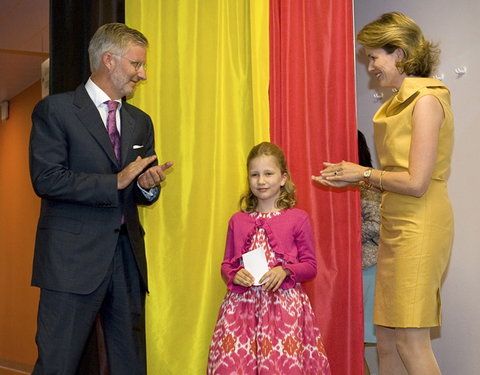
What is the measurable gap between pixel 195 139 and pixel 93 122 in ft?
3.40

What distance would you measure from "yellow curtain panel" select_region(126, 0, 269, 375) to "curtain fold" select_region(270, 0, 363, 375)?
4.9 inches

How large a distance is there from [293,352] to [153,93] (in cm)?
167

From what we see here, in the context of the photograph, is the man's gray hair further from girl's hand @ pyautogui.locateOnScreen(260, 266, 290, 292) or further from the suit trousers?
girl's hand @ pyautogui.locateOnScreen(260, 266, 290, 292)

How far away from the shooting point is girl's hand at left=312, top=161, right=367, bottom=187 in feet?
10.00

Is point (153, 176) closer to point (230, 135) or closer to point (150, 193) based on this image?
point (150, 193)

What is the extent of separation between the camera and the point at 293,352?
305cm

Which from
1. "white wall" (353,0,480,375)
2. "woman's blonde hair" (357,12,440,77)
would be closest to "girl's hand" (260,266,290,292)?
"woman's blonde hair" (357,12,440,77)

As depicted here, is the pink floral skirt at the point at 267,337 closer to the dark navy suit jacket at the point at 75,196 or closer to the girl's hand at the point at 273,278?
the girl's hand at the point at 273,278

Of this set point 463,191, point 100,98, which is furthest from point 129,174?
point 463,191

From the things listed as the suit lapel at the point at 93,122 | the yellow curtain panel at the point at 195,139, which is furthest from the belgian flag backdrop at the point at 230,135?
the suit lapel at the point at 93,122

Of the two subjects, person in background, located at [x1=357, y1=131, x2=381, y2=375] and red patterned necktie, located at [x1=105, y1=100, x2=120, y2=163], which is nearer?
red patterned necktie, located at [x1=105, y1=100, x2=120, y2=163]

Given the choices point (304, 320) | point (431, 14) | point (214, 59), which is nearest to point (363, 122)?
point (431, 14)

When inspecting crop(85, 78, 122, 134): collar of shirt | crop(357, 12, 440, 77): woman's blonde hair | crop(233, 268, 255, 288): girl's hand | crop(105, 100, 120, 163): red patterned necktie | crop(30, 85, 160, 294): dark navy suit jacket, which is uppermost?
crop(357, 12, 440, 77): woman's blonde hair

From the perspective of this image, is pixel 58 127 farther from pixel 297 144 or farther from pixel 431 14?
pixel 431 14
